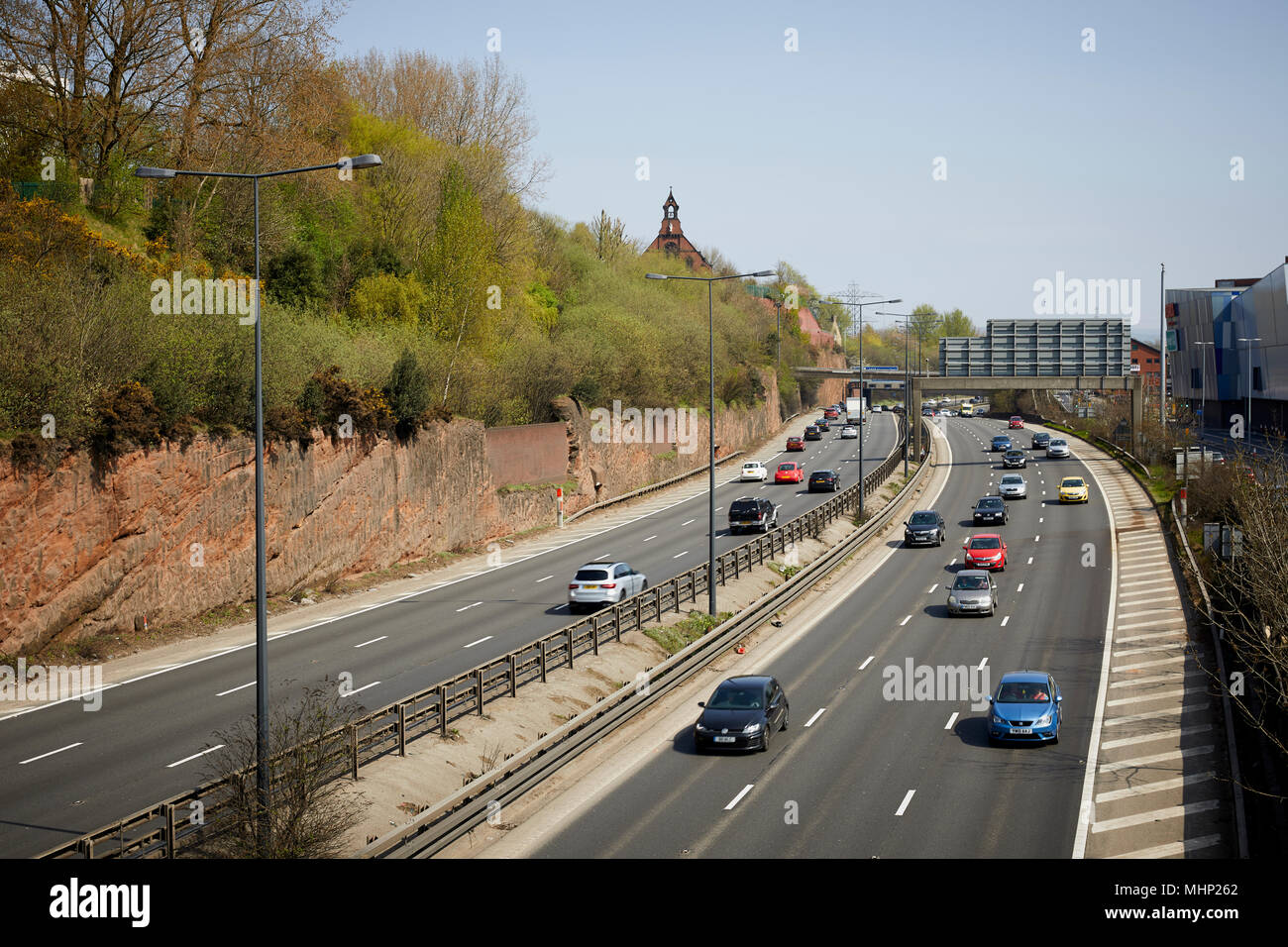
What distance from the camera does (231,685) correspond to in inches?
1030

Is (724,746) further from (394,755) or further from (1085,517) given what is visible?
(1085,517)

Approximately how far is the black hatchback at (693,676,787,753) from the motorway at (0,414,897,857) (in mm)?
6746

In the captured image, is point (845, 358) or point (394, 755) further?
point (845, 358)

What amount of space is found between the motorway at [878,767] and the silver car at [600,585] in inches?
200

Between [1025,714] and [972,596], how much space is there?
13221 millimetres

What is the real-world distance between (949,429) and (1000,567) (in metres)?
71.1

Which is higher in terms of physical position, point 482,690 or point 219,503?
point 219,503

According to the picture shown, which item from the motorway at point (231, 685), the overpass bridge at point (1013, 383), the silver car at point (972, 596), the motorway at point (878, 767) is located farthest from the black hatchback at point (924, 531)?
the overpass bridge at point (1013, 383)

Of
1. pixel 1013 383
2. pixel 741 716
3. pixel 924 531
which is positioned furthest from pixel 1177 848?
pixel 1013 383

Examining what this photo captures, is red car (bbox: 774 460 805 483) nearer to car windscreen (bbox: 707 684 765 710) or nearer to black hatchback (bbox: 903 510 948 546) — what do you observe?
black hatchback (bbox: 903 510 948 546)

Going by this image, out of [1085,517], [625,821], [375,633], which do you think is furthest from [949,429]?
[625,821]

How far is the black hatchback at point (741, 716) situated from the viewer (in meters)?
23.3

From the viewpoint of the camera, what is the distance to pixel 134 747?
2145cm
